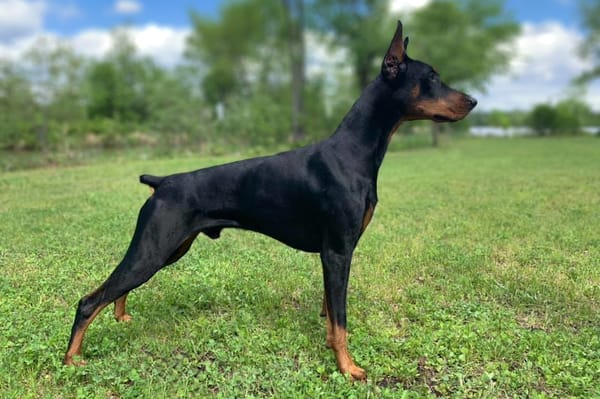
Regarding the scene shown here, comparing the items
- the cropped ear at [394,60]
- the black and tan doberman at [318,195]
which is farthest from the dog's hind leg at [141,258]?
the cropped ear at [394,60]

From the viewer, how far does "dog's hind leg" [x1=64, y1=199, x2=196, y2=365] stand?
112 inches

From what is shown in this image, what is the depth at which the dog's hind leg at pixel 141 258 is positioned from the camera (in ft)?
9.34

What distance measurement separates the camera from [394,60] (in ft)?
9.29

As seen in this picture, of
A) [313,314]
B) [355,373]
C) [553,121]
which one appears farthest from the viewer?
[553,121]

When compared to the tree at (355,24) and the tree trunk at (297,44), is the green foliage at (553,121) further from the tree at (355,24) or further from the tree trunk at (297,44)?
the tree trunk at (297,44)

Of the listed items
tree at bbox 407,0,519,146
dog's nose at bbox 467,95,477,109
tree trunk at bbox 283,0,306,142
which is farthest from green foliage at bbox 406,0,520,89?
dog's nose at bbox 467,95,477,109

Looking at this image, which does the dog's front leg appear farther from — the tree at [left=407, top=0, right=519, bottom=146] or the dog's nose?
the tree at [left=407, top=0, right=519, bottom=146]

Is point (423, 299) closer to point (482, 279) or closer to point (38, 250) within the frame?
point (482, 279)

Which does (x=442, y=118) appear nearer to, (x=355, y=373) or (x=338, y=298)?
(x=338, y=298)

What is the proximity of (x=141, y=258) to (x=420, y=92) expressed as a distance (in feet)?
6.91

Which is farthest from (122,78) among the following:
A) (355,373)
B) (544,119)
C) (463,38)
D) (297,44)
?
(355,373)

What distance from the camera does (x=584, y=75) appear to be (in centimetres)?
3572

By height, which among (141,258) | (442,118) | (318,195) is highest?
(442,118)

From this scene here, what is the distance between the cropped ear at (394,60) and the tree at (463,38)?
2128 cm
